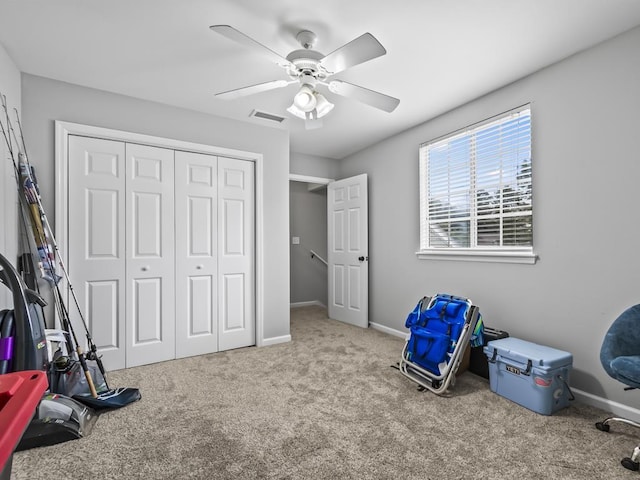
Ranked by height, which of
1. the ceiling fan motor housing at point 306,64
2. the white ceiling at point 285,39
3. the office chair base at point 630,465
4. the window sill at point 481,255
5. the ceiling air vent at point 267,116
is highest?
the white ceiling at point 285,39

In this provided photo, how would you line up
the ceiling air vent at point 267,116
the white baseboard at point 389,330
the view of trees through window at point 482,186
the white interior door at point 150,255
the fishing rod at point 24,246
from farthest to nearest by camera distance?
1. the white baseboard at point 389,330
2. the ceiling air vent at point 267,116
3. the white interior door at point 150,255
4. the view of trees through window at point 482,186
5. the fishing rod at point 24,246

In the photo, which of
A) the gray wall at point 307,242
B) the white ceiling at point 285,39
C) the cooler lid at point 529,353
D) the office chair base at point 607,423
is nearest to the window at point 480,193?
the white ceiling at point 285,39

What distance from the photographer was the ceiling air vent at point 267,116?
3.20 meters

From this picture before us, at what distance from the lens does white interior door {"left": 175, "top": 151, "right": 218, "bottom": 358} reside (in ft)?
10.0

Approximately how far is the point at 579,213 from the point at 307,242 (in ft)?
13.5

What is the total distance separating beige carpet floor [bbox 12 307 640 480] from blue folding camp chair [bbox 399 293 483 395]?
5.3 inches

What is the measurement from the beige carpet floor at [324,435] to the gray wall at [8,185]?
3.82 feet

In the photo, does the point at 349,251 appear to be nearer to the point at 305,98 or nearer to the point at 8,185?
the point at 305,98

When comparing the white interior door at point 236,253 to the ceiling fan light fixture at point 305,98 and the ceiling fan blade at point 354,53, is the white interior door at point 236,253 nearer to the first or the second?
the ceiling fan light fixture at point 305,98

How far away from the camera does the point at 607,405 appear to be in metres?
2.06

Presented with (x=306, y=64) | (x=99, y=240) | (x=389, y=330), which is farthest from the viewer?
(x=389, y=330)

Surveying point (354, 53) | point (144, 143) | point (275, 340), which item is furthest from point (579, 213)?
point (144, 143)

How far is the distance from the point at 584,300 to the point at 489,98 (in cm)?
183

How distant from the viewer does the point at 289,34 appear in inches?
79.4
